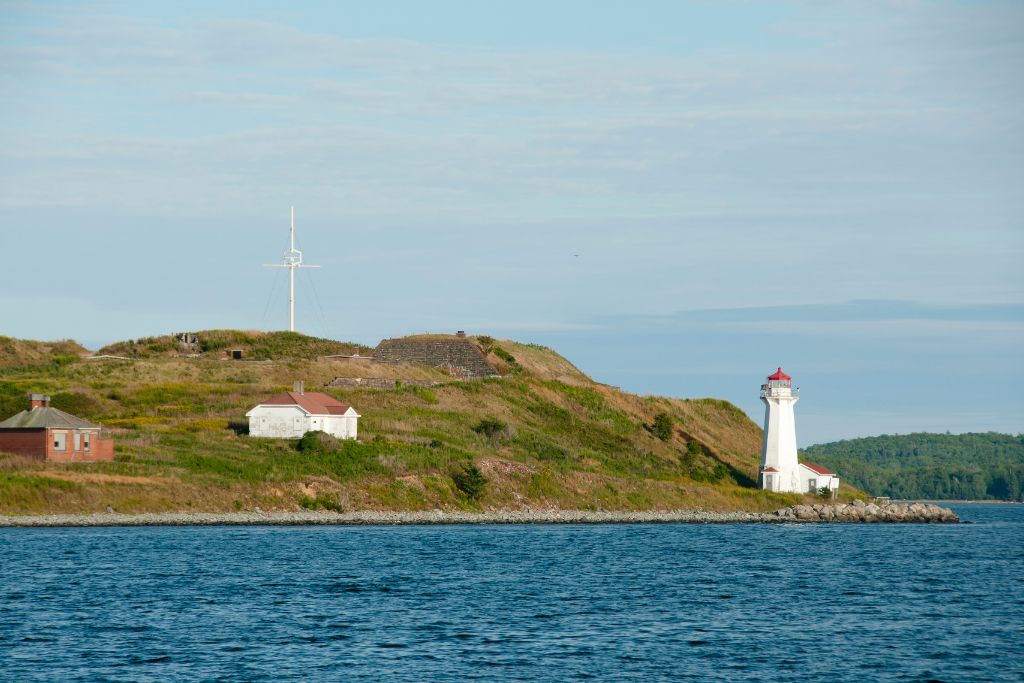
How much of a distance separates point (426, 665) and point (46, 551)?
105ft

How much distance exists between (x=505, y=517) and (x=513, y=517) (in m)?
0.57

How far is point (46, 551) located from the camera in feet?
210

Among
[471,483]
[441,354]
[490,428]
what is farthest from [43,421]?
[441,354]

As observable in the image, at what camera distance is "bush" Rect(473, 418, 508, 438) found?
11362cm

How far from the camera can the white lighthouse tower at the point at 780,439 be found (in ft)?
353

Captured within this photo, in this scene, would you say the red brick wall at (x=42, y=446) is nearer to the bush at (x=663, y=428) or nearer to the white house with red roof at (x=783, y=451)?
the white house with red roof at (x=783, y=451)

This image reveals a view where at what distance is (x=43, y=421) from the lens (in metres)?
86.6

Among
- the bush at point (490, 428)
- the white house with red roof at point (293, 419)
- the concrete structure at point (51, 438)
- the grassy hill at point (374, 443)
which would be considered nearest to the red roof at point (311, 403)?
the white house with red roof at point (293, 419)

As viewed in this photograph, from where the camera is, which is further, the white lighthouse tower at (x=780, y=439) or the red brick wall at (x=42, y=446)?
the white lighthouse tower at (x=780, y=439)

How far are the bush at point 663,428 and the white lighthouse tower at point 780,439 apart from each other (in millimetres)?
18753

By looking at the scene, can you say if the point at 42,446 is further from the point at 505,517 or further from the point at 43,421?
the point at 505,517

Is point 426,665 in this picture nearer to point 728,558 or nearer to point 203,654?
point 203,654

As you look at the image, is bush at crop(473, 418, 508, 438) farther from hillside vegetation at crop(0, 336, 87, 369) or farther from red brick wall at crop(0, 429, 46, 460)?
hillside vegetation at crop(0, 336, 87, 369)

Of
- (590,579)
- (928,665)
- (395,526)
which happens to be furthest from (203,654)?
(395,526)
